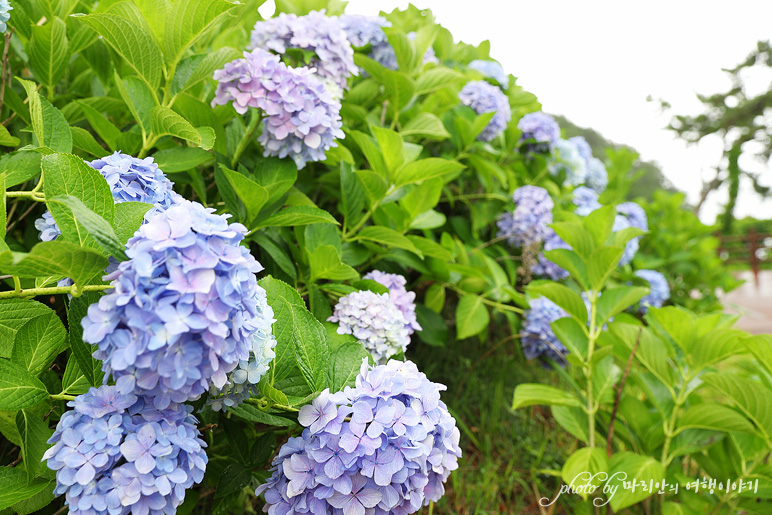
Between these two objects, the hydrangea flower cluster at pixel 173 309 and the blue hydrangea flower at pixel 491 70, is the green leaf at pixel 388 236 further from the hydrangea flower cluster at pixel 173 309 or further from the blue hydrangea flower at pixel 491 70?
the blue hydrangea flower at pixel 491 70

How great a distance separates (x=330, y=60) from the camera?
4.48ft

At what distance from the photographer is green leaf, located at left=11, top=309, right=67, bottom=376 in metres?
0.70

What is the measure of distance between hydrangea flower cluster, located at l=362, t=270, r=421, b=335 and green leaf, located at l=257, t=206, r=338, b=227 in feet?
1.14

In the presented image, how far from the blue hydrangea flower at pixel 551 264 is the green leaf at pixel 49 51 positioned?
1875mm

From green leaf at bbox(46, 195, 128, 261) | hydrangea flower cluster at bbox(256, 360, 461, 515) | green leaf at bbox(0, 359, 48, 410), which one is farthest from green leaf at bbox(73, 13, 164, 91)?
hydrangea flower cluster at bbox(256, 360, 461, 515)

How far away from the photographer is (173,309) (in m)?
0.52

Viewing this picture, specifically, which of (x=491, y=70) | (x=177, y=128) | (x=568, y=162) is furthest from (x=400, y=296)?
(x=568, y=162)

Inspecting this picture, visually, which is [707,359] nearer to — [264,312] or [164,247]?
[264,312]

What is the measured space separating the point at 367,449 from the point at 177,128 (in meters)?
0.69

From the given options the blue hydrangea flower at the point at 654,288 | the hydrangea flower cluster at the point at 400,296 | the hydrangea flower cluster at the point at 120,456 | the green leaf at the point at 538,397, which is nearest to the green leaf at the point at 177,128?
the hydrangea flower cluster at the point at 120,456

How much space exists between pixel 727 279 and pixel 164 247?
4.83 metres

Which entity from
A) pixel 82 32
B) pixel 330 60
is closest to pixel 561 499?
pixel 330 60

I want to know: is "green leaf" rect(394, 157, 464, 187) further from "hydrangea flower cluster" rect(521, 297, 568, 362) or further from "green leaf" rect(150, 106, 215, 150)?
"hydrangea flower cluster" rect(521, 297, 568, 362)

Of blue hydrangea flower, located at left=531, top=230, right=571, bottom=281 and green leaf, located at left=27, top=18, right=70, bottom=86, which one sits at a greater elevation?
blue hydrangea flower, located at left=531, top=230, right=571, bottom=281
